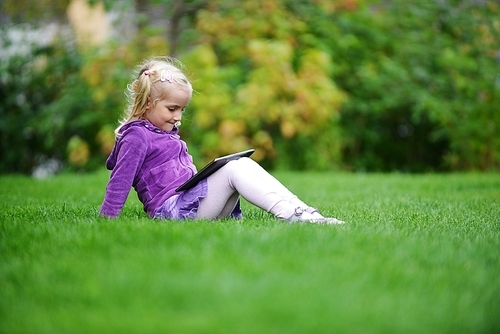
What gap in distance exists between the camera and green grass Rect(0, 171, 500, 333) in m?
2.49

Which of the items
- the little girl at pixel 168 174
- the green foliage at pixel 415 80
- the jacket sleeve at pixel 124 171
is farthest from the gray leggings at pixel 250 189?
the green foliage at pixel 415 80

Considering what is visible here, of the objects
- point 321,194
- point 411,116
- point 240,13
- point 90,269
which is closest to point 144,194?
point 90,269

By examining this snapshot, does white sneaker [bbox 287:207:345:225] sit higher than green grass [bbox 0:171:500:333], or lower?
lower

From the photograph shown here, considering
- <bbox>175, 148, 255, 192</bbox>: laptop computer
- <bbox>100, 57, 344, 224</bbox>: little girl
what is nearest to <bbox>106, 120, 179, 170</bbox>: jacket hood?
<bbox>100, 57, 344, 224</bbox>: little girl

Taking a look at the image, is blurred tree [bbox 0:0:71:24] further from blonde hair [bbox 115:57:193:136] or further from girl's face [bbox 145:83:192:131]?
girl's face [bbox 145:83:192:131]

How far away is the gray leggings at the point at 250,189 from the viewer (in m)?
4.20

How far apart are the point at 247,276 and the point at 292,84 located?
23.7 feet

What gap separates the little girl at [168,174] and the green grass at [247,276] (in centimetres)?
16

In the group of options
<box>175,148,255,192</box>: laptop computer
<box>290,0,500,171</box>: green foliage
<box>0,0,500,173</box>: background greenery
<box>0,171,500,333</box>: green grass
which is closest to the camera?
<box>0,171,500,333</box>: green grass

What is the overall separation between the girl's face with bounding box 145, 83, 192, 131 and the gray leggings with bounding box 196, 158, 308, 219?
468mm

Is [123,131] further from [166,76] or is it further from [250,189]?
[250,189]

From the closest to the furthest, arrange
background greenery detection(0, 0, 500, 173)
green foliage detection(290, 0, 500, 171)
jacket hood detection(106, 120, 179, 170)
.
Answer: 1. jacket hood detection(106, 120, 179, 170)
2. background greenery detection(0, 0, 500, 173)
3. green foliage detection(290, 0, 500, 171)

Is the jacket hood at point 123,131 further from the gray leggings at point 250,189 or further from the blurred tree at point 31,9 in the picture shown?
the blurred tree at point 31,9

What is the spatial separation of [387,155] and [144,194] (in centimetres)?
810
